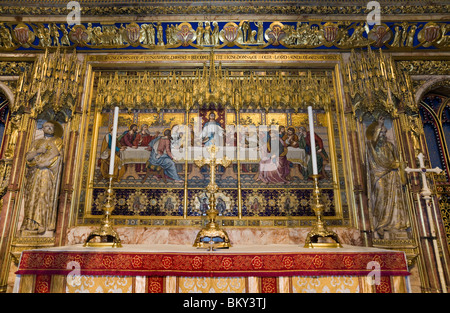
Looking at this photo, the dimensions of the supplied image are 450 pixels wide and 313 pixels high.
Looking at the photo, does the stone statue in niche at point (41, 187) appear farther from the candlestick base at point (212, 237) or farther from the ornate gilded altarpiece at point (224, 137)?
the candlestick base at point (212, 237)

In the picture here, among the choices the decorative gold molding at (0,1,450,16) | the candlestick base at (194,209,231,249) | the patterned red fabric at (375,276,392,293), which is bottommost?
the patterned red fabric at (375,276,392,293)

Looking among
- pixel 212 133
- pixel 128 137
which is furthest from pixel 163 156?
pixel 212 133

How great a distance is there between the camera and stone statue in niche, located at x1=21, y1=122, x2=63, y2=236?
5.16 m

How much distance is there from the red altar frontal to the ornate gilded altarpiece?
233 cm

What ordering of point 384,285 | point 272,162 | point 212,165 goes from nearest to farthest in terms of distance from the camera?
point 384,285 → point 212,165 → point 272,162

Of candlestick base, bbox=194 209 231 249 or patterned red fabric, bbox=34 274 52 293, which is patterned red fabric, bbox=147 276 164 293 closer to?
candlestick base, bbox=194 209 231 249

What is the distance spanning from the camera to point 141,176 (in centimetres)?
570

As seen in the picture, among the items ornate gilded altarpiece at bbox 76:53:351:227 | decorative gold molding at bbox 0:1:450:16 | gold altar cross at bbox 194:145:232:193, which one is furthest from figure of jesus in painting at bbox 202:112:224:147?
decorative gold molding at bbox 0:1:450:16

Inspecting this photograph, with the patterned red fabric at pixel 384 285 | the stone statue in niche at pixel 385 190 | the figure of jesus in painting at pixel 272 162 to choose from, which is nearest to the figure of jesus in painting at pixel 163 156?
the figure of jesus in painting at pixel 272 162

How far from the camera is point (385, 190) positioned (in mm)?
5176

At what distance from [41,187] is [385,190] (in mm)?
5986

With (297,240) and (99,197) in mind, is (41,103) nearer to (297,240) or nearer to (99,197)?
(99,197)

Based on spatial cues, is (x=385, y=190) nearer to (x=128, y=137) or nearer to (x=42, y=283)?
(x=128, y=137)
